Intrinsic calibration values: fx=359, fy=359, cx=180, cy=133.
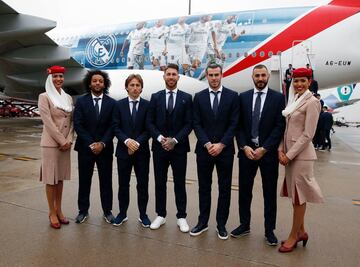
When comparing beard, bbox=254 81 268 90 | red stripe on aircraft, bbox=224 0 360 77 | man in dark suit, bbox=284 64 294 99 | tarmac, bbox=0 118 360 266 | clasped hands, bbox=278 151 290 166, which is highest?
red stripe on aircraft, bbox=224 0 360 77

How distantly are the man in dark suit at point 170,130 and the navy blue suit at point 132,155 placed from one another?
0.11m

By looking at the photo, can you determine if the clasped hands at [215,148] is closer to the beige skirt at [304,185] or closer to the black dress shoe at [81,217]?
the beige skirt at [304,185]

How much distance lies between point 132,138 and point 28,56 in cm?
1035

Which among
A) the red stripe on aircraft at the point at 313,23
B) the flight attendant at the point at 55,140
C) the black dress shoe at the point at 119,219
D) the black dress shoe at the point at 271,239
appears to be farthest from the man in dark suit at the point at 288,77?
the flight attendant at the point at 55,140

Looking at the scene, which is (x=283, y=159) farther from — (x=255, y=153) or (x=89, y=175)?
(x=89, y=175)

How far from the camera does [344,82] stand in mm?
12781

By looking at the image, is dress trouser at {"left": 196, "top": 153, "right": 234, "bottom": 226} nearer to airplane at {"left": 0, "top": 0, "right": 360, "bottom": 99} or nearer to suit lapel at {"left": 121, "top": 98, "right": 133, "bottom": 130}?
suit lapel at {"left": 121, "top": 98, "right": 133, "bottom": 130}

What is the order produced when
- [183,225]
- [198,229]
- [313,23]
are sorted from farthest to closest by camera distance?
[313,23], [183,225], [198,229]

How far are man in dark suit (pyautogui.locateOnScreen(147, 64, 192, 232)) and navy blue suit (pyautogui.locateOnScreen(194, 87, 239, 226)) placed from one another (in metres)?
0.16

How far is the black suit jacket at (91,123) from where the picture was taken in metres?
3.78

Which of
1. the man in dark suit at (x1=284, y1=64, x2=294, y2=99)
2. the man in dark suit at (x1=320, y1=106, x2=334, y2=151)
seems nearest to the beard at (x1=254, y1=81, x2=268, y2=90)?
the man in dark suit at (x1=320, y1=106, x2=334, y2=151)

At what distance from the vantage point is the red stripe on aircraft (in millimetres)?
11789

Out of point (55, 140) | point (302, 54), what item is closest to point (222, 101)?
point (55, 140)

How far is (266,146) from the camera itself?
10.8ft
